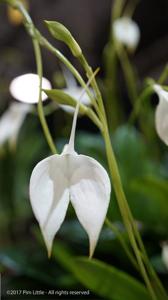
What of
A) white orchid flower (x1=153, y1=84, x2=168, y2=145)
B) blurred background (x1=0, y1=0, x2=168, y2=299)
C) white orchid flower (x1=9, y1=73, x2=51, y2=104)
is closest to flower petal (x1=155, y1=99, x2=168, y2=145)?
white orchid flower (x1=153, y1=84, x2=168, y2=145)

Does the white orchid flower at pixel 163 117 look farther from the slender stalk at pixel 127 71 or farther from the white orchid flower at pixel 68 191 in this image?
the slender stalk at pixel 127 71

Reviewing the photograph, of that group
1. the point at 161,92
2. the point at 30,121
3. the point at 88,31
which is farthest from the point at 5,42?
the point at 161,92

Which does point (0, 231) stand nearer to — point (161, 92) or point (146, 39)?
point (161, 92)

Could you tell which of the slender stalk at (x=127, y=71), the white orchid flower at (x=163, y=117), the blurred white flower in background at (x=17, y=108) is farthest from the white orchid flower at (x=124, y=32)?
the white orchid flower at (x=163, y=117)

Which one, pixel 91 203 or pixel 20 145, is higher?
pixel 91 203

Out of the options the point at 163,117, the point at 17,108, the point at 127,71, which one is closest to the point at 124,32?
the point at 127,71
